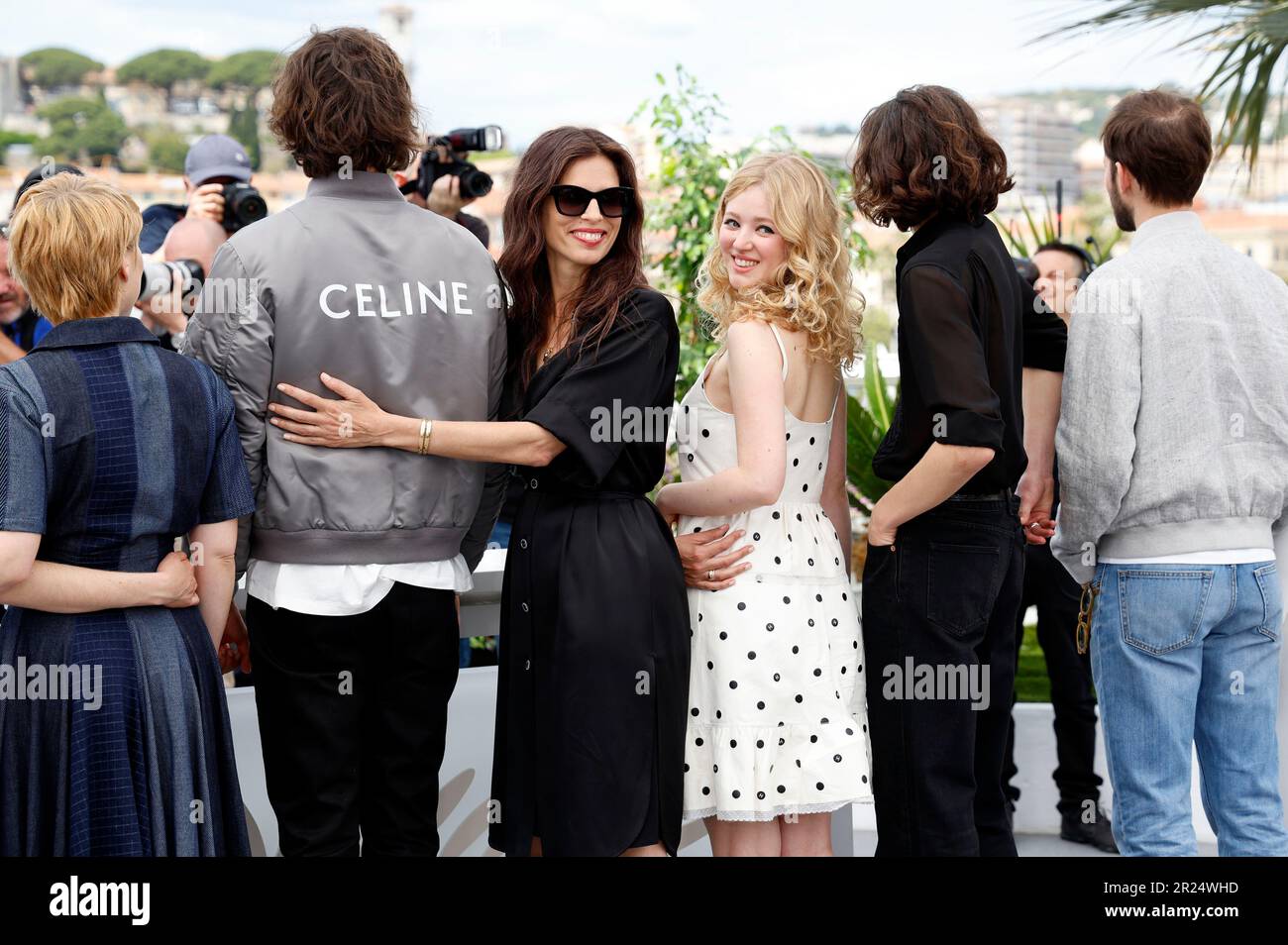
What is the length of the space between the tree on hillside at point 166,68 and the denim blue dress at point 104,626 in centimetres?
6799

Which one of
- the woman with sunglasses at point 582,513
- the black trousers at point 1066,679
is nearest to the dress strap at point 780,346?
the woman with sunglasses at point 582,513

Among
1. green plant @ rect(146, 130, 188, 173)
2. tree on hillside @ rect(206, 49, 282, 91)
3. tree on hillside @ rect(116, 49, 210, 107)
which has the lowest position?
green plant @ rect(146, 130, 188, 173)

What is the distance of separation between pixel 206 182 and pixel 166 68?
2643 inches

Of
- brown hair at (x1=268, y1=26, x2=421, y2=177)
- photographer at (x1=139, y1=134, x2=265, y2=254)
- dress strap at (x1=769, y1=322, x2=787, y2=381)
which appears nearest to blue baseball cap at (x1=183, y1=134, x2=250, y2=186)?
photographer at (x1=139, y1=134, x2=265, y2=254)

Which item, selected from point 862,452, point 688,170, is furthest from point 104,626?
point 688,170

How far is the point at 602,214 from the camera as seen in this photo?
2387 mm

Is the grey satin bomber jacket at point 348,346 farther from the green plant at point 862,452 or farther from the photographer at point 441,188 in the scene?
the green plant at point 862,452

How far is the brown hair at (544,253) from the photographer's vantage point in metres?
2.38

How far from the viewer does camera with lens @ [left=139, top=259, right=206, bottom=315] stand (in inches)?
106

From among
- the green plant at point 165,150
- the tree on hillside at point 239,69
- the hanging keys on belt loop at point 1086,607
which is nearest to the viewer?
the hanging keys on belt loop at point 1086,607

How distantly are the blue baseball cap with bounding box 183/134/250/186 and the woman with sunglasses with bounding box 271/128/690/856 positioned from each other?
73.0 inches

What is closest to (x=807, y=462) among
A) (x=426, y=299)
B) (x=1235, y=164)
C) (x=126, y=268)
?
(x=426, y=299)

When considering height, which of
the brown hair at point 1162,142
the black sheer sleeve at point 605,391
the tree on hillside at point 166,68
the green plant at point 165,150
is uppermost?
the tree on hillside at point 166,68

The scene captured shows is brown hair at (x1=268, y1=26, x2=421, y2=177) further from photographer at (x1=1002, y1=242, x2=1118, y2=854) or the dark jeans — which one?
photographer at (x1=1002, y1=242, x2=1118, y2=854)
